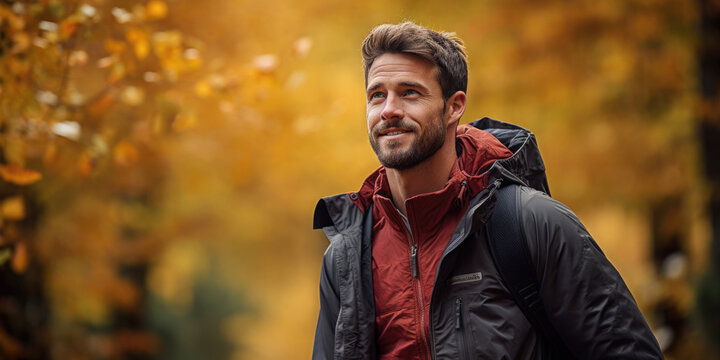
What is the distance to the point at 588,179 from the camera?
35.7 feet

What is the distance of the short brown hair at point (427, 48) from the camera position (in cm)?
305

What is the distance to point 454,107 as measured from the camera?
315 cm

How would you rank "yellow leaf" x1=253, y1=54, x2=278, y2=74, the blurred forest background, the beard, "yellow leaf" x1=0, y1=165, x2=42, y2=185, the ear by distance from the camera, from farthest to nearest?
the blurred forest background → "yellow leaf" x1=253, y1=54, x2=278, y2=74 → "yellow leaf" x1=0, y1=165, x2=42, y2=185 → the ear → the beard

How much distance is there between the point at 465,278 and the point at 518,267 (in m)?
0.20

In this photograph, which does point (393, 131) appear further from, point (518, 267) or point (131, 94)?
point (131, 94)

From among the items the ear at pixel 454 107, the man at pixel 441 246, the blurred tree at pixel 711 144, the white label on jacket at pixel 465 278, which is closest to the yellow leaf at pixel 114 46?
the man at pixel 441 246

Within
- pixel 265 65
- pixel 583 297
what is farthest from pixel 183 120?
pixel 583 297

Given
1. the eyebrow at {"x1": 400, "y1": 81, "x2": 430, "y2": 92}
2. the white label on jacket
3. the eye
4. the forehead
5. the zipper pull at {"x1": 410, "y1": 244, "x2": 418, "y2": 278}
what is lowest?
the white label on jacket

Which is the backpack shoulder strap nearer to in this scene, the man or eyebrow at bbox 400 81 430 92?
the man

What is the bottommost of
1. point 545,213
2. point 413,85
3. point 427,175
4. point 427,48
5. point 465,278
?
point 465,278

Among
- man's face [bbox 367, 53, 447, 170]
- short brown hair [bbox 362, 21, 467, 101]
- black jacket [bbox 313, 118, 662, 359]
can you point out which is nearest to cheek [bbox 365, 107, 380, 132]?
man's face [bbox 367, 53, 447, 170]

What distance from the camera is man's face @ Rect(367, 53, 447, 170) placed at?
9.90 ft

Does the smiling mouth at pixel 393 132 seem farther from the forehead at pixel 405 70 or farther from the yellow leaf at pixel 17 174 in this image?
the yellow leaf at pixel 17 174

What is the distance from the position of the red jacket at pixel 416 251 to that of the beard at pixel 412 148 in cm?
13
